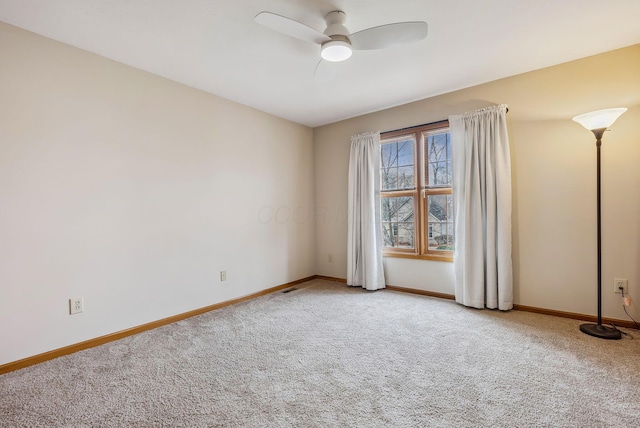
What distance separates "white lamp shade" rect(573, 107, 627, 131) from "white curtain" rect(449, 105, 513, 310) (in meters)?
0.64

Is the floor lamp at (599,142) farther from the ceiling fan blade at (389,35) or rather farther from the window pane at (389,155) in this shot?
the window pane at (389,155)

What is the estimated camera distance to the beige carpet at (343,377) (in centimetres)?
149

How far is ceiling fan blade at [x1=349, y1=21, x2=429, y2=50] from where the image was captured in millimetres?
1771

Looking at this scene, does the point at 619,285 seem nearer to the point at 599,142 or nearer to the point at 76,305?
the point at 599,142

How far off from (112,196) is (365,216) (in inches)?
110

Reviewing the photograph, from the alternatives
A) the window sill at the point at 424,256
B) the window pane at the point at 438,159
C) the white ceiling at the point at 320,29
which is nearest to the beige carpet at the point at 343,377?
the window sill at the point at 424,256

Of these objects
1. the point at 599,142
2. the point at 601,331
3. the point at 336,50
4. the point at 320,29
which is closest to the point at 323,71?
the point at 320,29

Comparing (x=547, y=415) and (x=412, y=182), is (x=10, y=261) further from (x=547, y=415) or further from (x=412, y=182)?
Answer: (x=412, y=182)

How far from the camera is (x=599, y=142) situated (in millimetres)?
2430

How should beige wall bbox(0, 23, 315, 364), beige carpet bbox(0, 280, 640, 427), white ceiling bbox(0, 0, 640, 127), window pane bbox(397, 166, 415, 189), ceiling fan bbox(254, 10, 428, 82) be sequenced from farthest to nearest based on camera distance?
1. window pane bbox(397, 166, 415, 189)
2. beige wall bbox(0, 23, 315, 364)
3. white ceiling bbox(0, 0, 640, 127)
4. ceiling fan bbox(254, 10, 428, 82)
5. beige carpet bbox(0, 280, 640, 427)

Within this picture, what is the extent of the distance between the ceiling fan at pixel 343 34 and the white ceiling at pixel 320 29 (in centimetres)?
12

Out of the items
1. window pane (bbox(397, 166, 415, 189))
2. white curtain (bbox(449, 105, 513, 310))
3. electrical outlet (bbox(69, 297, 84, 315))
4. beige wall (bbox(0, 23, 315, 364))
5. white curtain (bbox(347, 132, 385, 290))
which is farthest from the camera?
white curtain (bbox(347, 132, 385, 290))

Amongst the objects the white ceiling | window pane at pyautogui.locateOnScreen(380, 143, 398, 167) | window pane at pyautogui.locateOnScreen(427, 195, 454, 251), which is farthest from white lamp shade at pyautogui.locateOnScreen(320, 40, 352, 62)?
window pane at pyautogui.locateOnScreen(427, 195, 454, 251)

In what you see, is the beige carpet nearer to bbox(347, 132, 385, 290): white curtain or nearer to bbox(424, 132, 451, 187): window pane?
bbox(347, 132, 385, 290): white curtain
